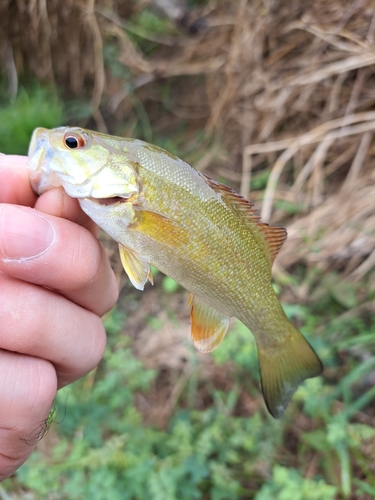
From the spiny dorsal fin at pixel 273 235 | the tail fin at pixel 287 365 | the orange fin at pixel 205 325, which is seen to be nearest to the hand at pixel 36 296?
the orange fin at pixel 205 325

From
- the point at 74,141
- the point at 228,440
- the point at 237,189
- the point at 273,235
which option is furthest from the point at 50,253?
the point at 237,189

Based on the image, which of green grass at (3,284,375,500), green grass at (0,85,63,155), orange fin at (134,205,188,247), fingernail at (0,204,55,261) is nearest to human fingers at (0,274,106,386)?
fingernail at (0,204,55,261)

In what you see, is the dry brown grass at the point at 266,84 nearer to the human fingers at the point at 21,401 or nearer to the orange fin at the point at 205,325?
the orange fin at the point at 205,325

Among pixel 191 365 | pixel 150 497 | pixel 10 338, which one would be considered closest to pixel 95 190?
pixel 10 338

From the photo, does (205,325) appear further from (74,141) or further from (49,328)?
(74,141)

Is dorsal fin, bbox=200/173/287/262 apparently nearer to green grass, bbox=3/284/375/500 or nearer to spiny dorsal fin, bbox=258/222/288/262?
spiny dorsal fin, bbox=258/222/288/262
